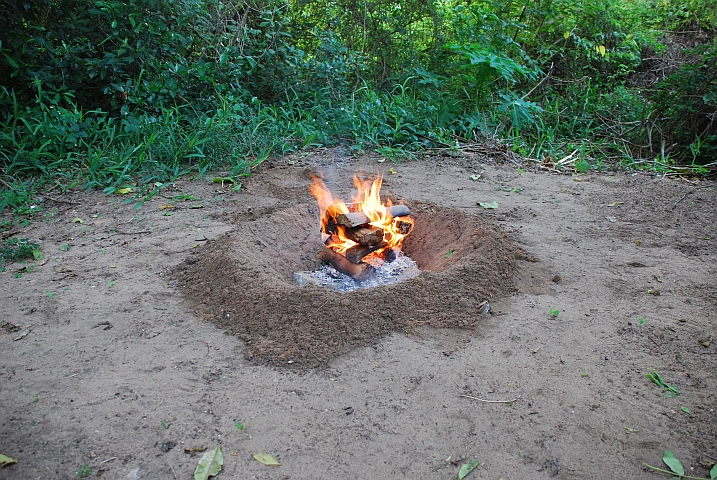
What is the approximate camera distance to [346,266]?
3537mm

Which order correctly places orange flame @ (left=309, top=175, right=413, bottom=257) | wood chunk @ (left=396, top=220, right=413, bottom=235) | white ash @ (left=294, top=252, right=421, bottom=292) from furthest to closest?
1. wood chunk @ (left=396, top=220, right=413, bottom=235)
2. orange flame @ (left=309, top=175, right=413, bottom=257)
3. white ash @ (left=294, top=252, right=421, bottom=292)

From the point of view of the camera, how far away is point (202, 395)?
2363 mm

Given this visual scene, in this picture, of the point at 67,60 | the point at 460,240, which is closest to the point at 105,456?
the point at 460,240

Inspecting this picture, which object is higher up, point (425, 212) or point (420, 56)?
point (420, 56)

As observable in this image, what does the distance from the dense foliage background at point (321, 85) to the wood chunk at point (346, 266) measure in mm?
1764

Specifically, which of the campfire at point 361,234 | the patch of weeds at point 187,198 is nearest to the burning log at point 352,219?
the campfire at point 361,234

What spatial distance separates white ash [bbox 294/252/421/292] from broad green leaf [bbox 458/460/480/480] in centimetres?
145

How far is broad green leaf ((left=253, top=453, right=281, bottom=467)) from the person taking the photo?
2.02 meters

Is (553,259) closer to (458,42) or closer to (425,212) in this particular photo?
(425,212)

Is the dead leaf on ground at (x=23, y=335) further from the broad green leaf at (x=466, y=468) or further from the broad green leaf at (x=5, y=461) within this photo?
the broad green leaf at (x=466, y=468)

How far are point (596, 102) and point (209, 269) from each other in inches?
240

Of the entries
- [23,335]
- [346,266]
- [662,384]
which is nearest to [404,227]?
[346,266]

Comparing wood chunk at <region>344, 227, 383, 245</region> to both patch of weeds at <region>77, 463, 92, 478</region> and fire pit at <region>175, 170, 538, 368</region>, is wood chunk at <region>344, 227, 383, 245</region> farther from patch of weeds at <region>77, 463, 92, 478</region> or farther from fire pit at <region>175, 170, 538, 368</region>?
patch of weeds at <region>77, 463, 92, 478</region>

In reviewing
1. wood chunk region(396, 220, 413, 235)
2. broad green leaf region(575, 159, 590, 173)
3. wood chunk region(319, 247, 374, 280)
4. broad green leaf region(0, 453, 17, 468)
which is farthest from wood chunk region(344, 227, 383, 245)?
broad green leaf region(575, 159, 590, 173)
